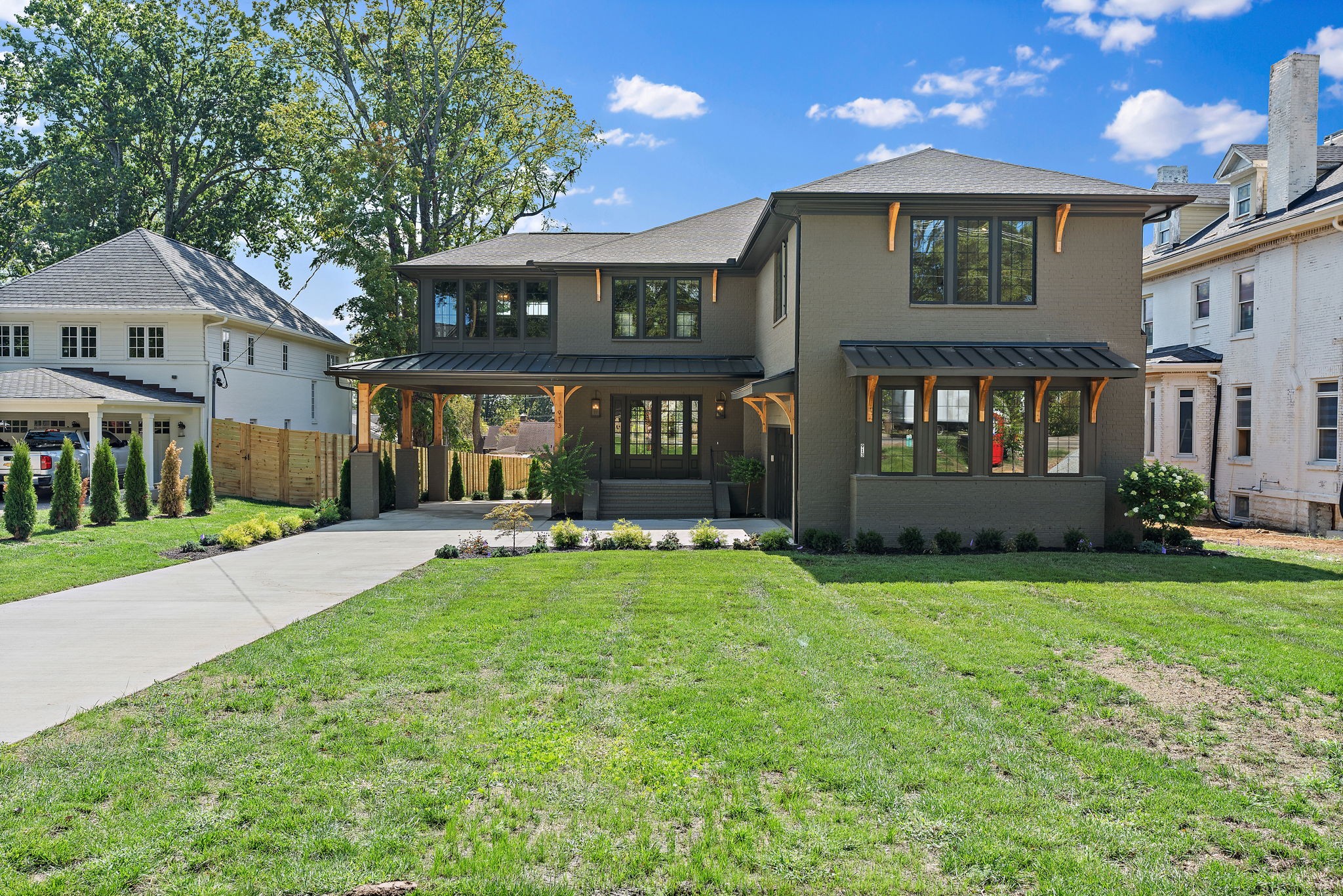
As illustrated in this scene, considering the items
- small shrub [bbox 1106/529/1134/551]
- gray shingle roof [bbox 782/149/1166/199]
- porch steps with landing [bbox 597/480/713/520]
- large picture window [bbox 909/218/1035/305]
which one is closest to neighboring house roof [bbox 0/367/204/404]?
porch steps with landing [bbox 597/480/713/520]

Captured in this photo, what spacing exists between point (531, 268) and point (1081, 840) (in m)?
18.4

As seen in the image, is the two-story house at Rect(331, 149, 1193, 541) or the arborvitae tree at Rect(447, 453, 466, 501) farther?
the arborvitae tree at Rect(447, 453, 466, 501)

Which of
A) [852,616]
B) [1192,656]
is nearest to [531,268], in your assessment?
[852,616]

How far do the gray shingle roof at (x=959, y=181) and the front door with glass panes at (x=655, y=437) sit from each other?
745 centimetres

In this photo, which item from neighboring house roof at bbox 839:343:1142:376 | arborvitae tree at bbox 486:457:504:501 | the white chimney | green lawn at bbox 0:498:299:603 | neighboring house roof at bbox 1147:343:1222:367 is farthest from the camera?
arborvitae tree at bbox 486:457:504:501

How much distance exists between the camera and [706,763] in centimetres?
446

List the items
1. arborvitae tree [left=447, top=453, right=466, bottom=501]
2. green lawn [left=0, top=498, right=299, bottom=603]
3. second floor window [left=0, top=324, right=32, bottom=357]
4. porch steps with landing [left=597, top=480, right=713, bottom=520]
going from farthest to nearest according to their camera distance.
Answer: arborvitae tree [left=447, top=453, right=466, bottom=501] → second floor window [left=0, top=324, right=32, bottom=357] → porch steps with landing [left=597, top=480, right=713, bottom=520] → green lawn [left=0, top=498, right=299, bottom=603]

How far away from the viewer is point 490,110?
98.8 feet

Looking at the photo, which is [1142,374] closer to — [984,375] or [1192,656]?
[984,375]

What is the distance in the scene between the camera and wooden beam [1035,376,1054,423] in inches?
508

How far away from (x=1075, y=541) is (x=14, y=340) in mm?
27359

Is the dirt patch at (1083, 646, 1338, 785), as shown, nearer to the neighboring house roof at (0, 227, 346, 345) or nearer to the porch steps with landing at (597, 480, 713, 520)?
the porch steps with landing at (597, 480, 713, 520)

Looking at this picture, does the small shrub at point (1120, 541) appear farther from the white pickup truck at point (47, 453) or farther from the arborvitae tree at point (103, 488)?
the white pickup truck at point (47, 453)

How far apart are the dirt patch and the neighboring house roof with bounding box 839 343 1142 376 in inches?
275
